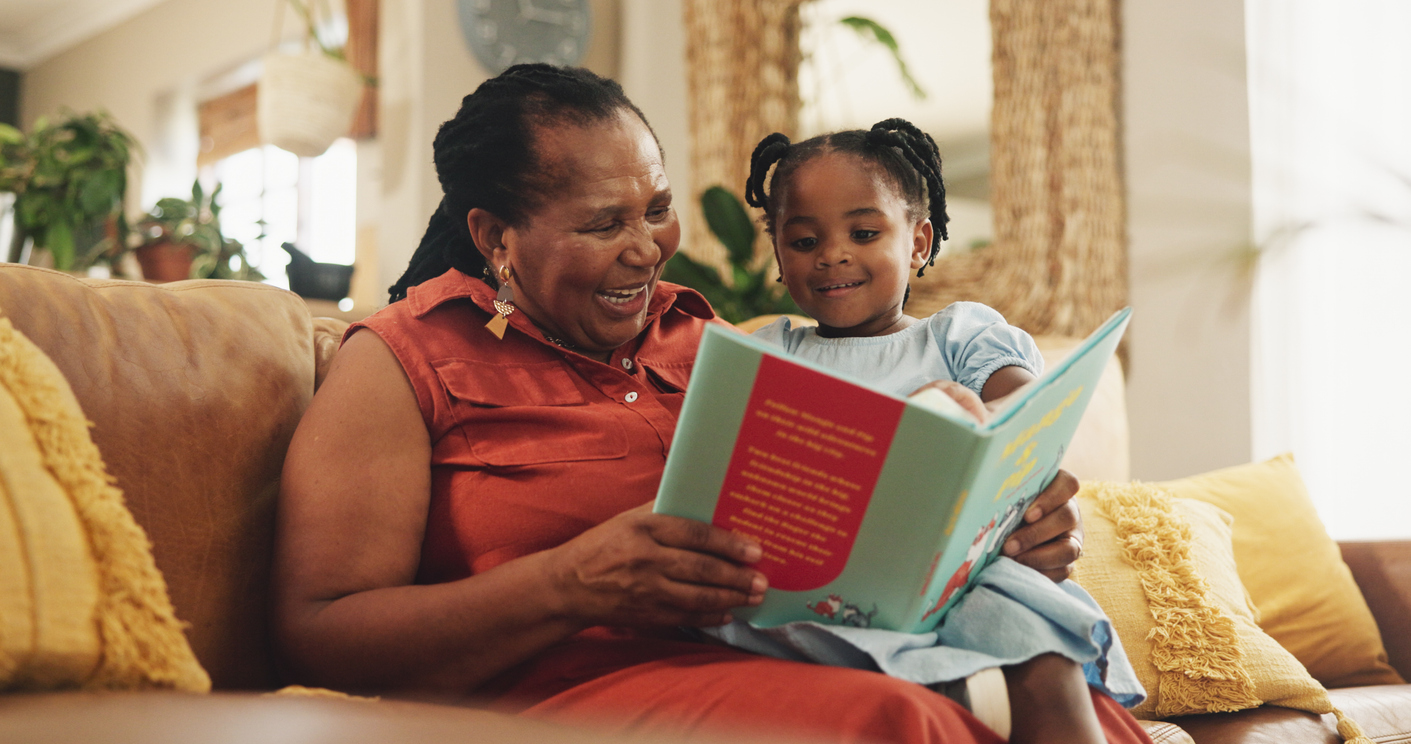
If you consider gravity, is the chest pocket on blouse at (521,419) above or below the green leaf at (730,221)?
below

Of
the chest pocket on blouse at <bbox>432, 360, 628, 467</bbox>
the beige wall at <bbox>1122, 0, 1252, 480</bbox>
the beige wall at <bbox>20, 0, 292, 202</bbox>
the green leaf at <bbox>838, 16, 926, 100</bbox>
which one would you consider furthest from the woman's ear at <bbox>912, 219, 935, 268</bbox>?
the beige wall at <bbox>20, 0, 292, 202</bbox>

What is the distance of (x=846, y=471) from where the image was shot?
75 cm

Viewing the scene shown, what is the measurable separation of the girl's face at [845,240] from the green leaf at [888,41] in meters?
1.65

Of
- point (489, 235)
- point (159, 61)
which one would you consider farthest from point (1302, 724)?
point (159, 61)

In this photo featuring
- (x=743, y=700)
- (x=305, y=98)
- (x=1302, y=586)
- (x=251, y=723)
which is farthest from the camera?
(x=305, y=98)

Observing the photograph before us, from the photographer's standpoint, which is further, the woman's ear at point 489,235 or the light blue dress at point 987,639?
the woman's ear at point 489,235

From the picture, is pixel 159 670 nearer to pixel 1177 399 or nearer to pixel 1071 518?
pixel 1071 518

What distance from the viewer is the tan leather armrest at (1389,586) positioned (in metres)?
1.73

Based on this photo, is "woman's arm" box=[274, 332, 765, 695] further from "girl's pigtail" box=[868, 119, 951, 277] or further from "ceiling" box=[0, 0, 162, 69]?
"ceiling" box=[0, 0, 162, 69]

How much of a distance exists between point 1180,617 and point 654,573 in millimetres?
931

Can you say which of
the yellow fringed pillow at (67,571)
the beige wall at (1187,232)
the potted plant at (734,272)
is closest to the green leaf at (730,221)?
the potted plant at (734,272)

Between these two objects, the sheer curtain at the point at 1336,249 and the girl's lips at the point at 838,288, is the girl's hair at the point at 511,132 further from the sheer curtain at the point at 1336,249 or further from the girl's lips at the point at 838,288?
the sheer curtain at the point at 1336,249

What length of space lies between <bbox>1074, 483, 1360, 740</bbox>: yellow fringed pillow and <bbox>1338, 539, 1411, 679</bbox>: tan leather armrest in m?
0.42

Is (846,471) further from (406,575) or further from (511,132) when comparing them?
(511,132)
